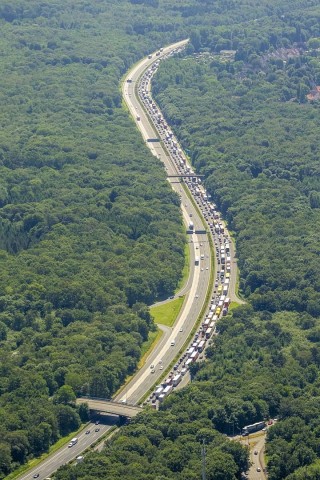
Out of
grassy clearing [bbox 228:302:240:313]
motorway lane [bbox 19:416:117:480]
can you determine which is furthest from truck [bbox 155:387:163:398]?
grassy clearing [bbox 228:302:240:313]

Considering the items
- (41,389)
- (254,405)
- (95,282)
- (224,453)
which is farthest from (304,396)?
(95,282)

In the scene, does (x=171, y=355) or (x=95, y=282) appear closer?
(x=171, y=355)

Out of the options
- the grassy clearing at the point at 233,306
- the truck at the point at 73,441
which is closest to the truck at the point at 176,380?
the truck at the point at 73,441

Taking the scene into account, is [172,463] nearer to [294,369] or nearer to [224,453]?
[224,453]

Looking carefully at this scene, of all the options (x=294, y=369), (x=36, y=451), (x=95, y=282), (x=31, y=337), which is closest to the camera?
(x=36, y=451)

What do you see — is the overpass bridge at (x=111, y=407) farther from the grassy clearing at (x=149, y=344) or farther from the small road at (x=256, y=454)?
the small road at (x=256, y=454)

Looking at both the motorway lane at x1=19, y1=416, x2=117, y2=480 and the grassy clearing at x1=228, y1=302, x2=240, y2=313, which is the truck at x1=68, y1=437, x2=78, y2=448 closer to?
the motorway lane at x1=19, y1=416, x2=117, y2=480
